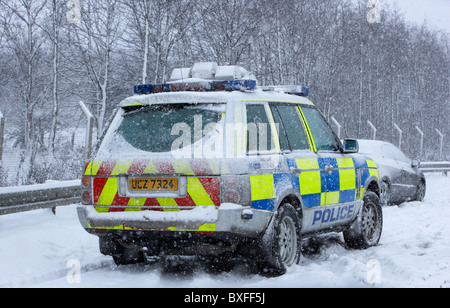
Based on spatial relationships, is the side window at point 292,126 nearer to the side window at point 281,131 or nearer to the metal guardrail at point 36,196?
the side window at point 281,131

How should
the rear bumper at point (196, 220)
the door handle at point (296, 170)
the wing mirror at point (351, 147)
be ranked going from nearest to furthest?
the rear bumper at point (196, 220) < the door handle at point (296, 170) < the wing mirror at point (351, 147)

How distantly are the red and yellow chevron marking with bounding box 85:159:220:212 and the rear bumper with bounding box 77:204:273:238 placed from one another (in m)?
0.06

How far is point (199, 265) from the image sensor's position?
651 centimetres

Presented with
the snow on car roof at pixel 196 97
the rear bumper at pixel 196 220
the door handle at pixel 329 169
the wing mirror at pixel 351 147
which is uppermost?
the snow on car roof at pixel 196 97

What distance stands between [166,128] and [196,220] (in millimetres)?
959

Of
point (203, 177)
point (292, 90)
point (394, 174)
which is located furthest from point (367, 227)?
point (394, 174)

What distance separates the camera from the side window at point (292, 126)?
6.29 m

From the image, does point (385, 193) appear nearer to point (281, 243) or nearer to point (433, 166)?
point (281, 243)

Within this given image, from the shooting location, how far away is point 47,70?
32906 mm

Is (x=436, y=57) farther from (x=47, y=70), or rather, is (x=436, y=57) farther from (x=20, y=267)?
(x=20, y=267)

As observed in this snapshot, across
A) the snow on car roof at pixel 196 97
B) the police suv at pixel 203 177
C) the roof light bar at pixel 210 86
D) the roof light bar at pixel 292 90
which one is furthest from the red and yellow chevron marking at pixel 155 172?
the roof light bar at pixel 292 90

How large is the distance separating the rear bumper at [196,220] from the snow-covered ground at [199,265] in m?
0.52

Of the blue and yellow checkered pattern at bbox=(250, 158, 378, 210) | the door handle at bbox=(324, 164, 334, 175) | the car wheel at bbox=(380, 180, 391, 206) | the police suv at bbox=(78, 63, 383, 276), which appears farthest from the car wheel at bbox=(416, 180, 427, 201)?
the police suv at bbox=(78, 63, 383, 276)
